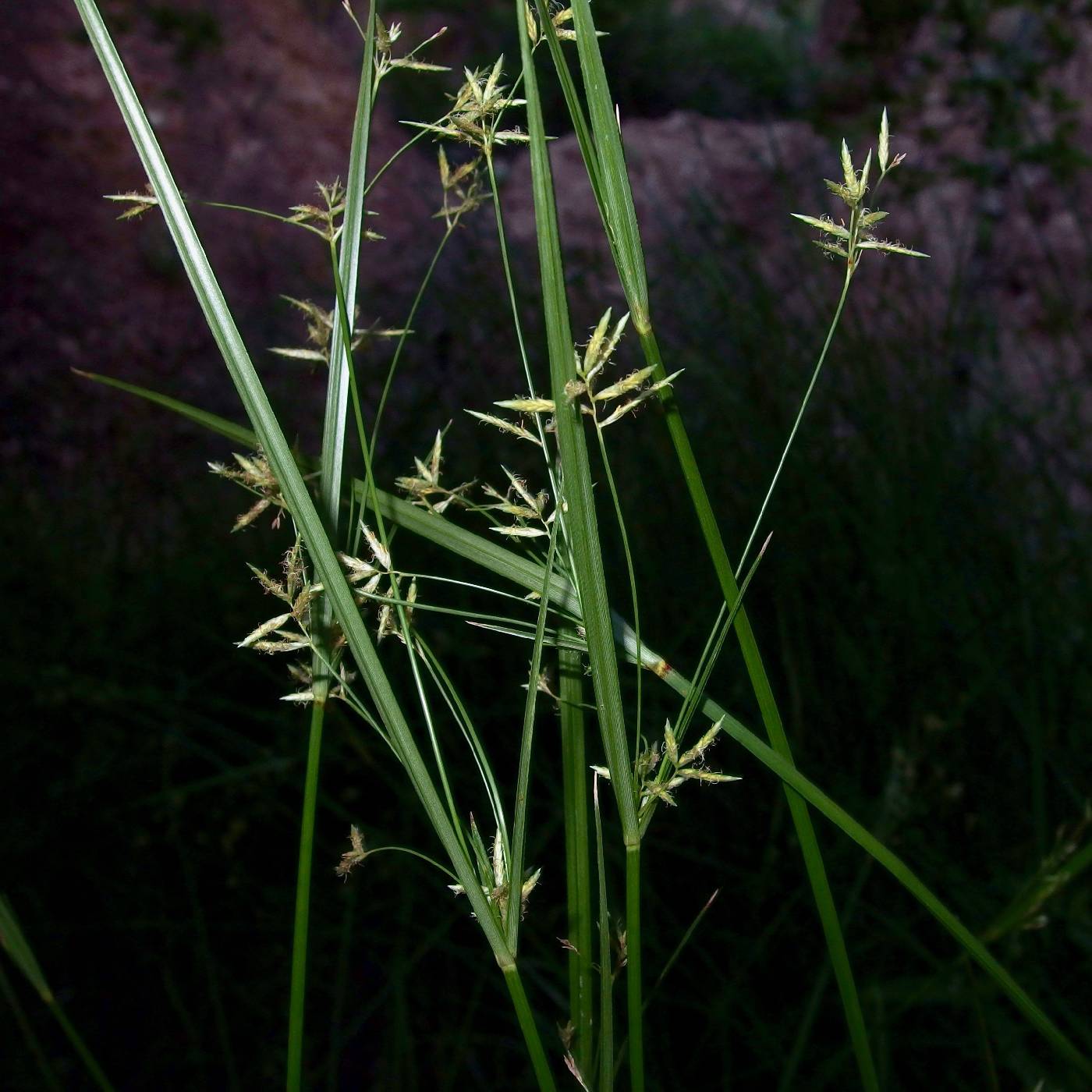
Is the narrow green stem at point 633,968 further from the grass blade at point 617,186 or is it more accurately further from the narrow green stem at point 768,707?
the grass blade at point 617,186

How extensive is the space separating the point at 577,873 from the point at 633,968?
0.13 feet

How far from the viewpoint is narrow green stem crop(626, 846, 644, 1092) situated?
1.01 ft

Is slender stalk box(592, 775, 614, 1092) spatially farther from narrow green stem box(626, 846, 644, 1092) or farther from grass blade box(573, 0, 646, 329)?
grass blade box(573, 0, 646, 329)

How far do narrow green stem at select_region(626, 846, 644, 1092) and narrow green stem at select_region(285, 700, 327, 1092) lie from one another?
0.10 meters

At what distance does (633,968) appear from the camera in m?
0.32

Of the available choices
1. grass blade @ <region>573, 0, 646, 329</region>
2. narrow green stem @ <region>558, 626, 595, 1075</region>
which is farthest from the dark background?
grass blade @ <region>573, 0, 646, 329</region>

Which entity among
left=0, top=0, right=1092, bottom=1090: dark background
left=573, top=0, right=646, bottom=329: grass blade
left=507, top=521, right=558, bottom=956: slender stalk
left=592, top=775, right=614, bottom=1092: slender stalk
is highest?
left=573, top=0, right=646, bottom=329: grass blade

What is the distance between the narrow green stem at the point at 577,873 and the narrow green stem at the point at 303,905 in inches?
3.2

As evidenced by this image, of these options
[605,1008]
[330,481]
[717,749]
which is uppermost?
[330,481]

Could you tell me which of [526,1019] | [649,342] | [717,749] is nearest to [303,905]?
[526,1019]

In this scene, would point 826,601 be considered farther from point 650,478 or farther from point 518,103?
point 518,103

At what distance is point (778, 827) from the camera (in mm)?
1030

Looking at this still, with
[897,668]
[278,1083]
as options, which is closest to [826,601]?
[897,668]

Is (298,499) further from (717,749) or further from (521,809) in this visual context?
(717,749)
